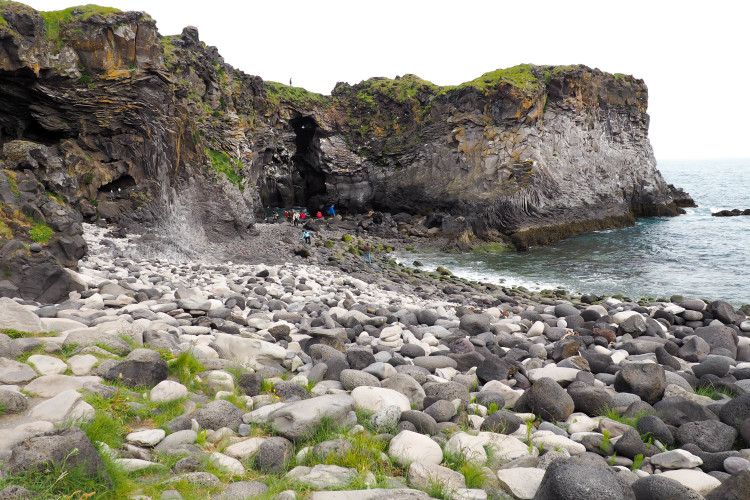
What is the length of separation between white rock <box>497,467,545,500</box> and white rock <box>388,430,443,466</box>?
1.85 ft

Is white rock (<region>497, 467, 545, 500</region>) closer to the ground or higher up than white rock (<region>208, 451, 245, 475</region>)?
closer to the ground

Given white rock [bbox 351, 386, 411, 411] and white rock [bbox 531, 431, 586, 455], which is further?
white rock [bbox 351, 386, 411, 411]

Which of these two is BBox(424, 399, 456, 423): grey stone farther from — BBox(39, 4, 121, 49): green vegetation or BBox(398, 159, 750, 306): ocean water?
BBox(39, 4, 121, 49): green vegetation

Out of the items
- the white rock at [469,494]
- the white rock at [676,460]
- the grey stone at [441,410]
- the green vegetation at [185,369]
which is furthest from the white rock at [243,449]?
the white rock at [676,460]

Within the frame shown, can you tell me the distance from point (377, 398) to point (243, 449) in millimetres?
1545

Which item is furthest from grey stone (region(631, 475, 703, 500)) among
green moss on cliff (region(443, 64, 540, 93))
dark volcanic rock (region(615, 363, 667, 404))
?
green moss on cliff (region(443, 64, 540, 93))

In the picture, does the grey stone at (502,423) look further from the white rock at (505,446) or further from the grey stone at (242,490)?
the grey stone at (242,490)

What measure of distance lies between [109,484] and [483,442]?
3002mm

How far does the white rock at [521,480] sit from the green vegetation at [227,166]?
23.5 m

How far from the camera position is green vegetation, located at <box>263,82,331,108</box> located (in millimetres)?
44213

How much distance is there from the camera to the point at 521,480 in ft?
11.4

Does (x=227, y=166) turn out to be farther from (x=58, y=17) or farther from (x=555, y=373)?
(x=555, y=373)

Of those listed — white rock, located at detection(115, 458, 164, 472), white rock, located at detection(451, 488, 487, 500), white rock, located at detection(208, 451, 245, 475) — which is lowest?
white rock, located at detection(451, 488, 487, 500)

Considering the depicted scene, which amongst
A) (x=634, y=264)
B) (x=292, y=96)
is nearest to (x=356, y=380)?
(x=634, y=264)
